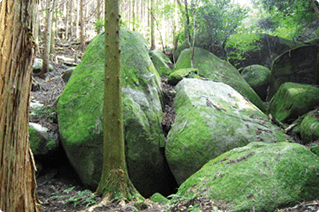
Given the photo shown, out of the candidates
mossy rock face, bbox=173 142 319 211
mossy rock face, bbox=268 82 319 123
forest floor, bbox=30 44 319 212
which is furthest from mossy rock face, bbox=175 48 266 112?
mossy rock face, bbox=173 142 319 211

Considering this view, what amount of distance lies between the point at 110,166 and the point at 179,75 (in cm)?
509

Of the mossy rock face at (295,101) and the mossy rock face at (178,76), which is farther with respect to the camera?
the mossy rock face at (178,76)

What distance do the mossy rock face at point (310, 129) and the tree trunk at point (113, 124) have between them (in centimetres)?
464

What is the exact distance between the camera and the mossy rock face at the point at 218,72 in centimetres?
884

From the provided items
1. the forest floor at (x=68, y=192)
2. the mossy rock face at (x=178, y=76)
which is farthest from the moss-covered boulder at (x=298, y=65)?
the forest floor at (x=68, y=192)

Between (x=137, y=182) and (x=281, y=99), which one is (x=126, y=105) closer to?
(x=137, y=182)

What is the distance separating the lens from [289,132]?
6.00 meters

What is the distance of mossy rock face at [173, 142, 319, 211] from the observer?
2629mm

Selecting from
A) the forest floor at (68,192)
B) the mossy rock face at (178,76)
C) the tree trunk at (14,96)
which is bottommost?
the forest floor at (68,192)

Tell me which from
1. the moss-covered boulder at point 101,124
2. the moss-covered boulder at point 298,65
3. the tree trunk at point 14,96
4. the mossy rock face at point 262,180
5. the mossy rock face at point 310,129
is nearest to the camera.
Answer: the tree trunk at point 14,96

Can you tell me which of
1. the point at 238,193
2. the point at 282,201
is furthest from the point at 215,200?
the point at 282,201

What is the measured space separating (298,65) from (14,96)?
10.4 meters

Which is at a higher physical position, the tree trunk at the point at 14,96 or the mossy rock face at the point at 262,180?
the tree trunk at the point at 14,96

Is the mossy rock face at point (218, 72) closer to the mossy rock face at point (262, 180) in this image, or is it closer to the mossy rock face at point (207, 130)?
the mossy rock face at point (207, 130)
